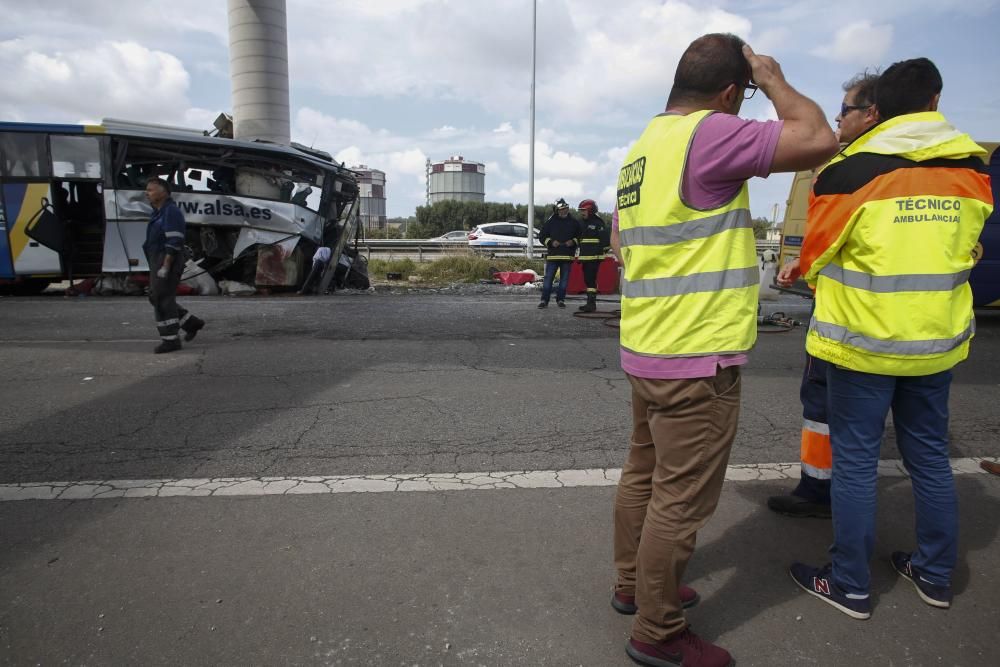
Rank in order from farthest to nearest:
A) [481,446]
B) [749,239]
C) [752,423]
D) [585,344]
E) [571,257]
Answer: [571,257] → [585,344] → [752,423] → [481,446] → [749,239]

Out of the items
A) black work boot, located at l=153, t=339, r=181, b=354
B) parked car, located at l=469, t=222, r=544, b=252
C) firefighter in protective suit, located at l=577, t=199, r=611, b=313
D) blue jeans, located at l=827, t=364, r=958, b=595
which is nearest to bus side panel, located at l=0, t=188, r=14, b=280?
black work boot, located at l=153, t=339, r=181, b=354

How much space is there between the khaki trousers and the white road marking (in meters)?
1.38

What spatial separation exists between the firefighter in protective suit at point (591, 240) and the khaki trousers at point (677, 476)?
28.4 feet

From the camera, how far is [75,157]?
1152 cm

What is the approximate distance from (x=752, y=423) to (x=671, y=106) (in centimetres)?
303

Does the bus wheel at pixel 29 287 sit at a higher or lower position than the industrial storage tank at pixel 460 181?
lower

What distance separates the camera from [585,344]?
7.46 meters

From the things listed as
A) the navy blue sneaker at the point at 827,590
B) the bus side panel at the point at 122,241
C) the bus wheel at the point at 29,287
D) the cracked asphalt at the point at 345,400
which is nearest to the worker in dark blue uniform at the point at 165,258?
the cracked asphalt at the point at 345,400

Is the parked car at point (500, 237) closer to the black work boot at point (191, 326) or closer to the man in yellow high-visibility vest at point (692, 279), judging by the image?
the black work boot at point (191, 326)

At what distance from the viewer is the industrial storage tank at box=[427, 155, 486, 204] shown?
80.8 metres

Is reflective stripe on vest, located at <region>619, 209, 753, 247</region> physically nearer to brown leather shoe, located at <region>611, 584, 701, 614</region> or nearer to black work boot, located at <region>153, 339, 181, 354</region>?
brown leather shoe, located at <region>611, 584, 701, 614</region>

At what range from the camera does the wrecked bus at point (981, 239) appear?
27.6 feet

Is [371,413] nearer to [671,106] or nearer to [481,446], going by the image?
[481,446]

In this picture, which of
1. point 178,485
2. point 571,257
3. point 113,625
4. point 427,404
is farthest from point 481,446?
point 571,257
